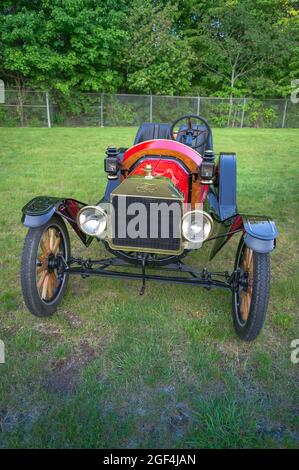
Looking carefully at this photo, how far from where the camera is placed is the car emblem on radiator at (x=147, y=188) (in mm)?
2657

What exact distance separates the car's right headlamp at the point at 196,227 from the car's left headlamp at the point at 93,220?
603 mm

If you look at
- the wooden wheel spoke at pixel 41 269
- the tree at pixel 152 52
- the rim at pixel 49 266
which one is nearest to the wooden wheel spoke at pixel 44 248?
the rim at pixel 49 266

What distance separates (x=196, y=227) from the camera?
2.65m

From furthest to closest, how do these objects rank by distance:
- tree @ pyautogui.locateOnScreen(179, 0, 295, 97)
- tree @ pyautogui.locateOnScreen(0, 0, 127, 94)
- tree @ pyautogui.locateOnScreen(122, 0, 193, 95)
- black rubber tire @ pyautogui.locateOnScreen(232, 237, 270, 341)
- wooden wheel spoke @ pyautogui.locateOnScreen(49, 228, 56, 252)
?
tree @ pyautogui.locateOnScreen(179, 0, 295, 97)
tree @ pyautogui.locateOnScreen(122, 0, 193, 95)
tree @ pyautogui.locateOnScreen(0, 0, 127, 94)
wooden wheel spoke @ pyautogui.locateOnScreen(49, 228, 56, 252)
black rubber tire @ pyautogui.locateOnScreen(232, 237, 270, 341)

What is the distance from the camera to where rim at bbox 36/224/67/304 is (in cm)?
281

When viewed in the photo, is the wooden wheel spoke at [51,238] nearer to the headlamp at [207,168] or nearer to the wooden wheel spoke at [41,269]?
the wooden wheel spoke at [41,269]

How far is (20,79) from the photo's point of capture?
664 inches

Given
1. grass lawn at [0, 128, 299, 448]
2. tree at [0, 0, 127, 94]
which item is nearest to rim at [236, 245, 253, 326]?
grass lawn at [0, 128, 299, 448]

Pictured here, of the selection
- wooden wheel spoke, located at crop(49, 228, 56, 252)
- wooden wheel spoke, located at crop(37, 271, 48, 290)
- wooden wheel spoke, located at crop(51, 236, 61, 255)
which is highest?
wooden wheel spoke, located at crop(49, 228, 56, 252)

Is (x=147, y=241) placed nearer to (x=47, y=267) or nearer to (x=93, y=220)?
(x=93, y=220)

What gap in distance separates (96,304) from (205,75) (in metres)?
20.1

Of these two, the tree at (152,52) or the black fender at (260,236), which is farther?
the tree at (152,52)

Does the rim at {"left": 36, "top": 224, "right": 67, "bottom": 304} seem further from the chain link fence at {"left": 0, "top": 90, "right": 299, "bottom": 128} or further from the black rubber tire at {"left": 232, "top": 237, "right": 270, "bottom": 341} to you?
the chain link fence at {"left": 0, "top": 90, "right": 299, "bottom": 128}
